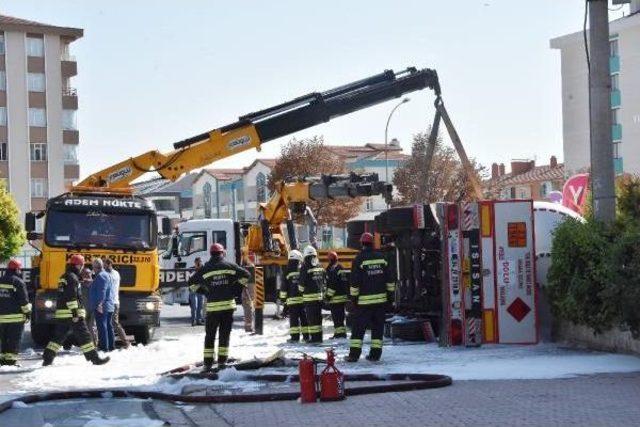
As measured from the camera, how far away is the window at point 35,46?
8725 cm

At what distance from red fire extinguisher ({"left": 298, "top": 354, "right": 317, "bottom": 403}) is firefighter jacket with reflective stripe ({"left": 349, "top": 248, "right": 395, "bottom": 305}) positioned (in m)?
4.53

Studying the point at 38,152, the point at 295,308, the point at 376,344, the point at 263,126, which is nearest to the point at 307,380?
the point at 376,344

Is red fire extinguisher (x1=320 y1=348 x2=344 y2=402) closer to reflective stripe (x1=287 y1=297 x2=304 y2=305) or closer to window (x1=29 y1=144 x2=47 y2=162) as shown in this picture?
reflective stripe (x1=287 y1=297 x2=304 y2=305)

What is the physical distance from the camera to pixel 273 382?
15273mm

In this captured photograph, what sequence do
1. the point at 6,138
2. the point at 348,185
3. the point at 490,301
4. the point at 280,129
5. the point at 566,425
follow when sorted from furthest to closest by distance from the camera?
the point at 6,138
the point at 348,185
the point at 280,129
the point at 490,301
the point at 566,425

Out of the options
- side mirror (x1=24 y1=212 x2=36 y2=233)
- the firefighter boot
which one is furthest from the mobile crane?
the firefighter boot

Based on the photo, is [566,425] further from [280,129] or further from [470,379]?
[280,129]

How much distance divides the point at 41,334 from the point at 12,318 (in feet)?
15.2

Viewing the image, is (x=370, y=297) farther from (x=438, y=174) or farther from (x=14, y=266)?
(x=438, y=174)

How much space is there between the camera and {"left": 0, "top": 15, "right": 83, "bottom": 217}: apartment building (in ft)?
284

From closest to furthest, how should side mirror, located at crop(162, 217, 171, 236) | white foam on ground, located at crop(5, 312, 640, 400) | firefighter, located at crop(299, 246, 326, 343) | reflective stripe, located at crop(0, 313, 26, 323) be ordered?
1. white foam on ground, located at crop(5, 312, 640, 400)
2. reflective stripe, located at crop(0, 313, 26, 323)
3. firefighter, located at crop(299, 246, 326, 343)
4. side mirror, located at crop(162, 217, 171, 236)

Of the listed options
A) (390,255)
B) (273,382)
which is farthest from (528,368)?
(390,255)

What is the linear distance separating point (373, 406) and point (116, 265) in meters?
11.6

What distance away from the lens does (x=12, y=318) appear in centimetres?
1948
